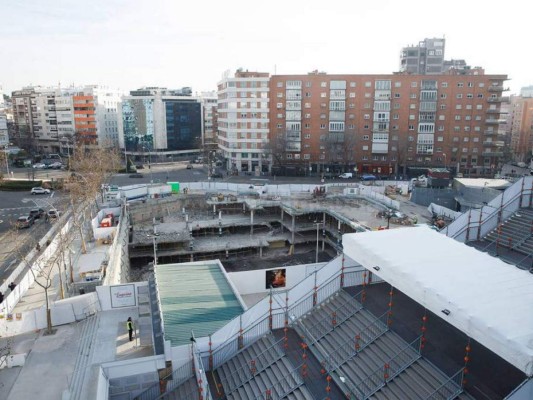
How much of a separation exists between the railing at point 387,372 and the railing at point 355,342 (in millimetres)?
993

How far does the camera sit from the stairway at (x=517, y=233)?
16.3m

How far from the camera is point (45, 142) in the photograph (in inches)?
3967

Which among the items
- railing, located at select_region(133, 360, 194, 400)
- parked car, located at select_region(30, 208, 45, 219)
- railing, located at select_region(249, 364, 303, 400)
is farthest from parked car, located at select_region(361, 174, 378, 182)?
railing, located at select_region(249, 364, 303, 400)

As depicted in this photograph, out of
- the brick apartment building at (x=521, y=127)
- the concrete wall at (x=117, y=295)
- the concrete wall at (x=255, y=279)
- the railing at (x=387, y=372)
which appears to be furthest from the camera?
the brick apartment building at (x=521, y=127)

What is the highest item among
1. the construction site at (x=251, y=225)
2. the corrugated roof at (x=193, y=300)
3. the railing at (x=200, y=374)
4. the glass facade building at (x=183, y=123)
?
the glass facade building at (x=183, y=123)

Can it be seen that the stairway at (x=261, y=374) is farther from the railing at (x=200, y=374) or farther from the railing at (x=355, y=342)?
the railing at (x=355, y=342)

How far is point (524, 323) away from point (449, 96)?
5949 centimetres

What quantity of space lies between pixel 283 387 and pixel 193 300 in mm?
5884

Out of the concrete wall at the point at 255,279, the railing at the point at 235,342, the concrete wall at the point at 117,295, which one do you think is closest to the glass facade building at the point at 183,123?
the concrete wall at the point at 255,279

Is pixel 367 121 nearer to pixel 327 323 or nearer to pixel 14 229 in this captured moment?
pixel 14 229

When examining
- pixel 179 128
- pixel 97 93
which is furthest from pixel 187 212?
pixel 97 93

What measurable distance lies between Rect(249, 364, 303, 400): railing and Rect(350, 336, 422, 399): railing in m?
1.69

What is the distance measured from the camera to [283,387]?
12.2 m

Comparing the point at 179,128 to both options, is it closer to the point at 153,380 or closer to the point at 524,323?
the point at 153,380
